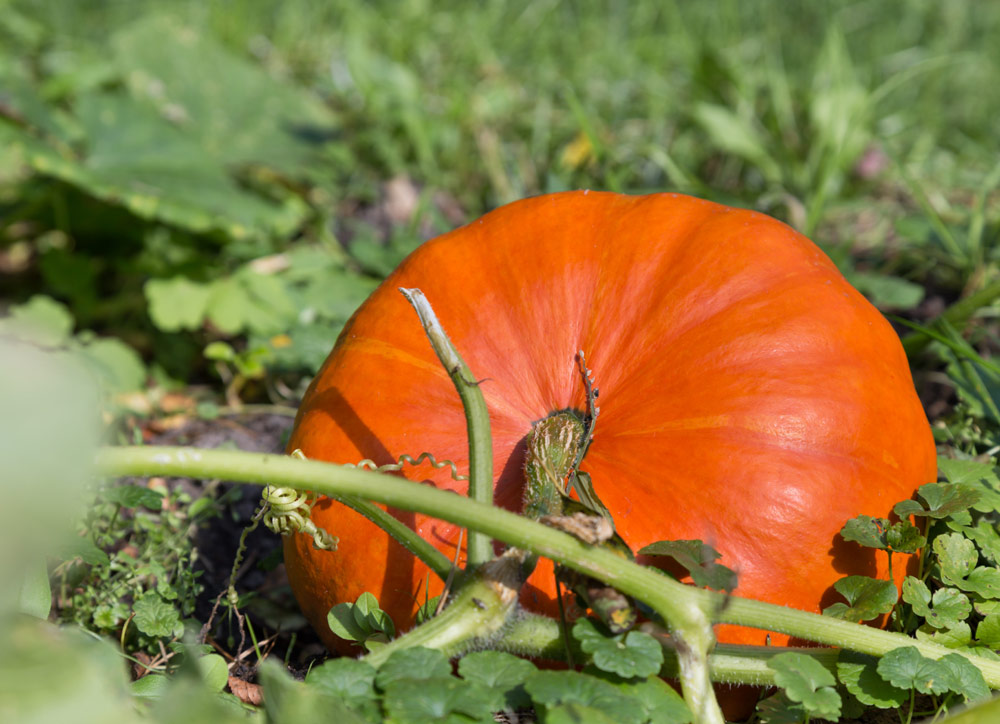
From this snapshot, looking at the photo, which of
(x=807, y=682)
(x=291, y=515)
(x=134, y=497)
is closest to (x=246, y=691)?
(x=291, y=515)

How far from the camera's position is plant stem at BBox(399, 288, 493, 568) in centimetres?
128

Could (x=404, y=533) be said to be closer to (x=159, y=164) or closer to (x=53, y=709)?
(x=53, y=709)

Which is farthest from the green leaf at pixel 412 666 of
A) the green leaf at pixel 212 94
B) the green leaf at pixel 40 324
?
the green leaf at pixel 212 94

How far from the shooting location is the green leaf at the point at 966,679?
123 cm

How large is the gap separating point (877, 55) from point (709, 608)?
170 inches

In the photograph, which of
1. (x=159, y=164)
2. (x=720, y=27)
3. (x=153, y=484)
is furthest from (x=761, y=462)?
(x=720, y=27)

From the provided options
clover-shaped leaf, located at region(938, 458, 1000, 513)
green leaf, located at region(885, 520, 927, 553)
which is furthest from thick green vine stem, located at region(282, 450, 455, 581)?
clover-shaped leaf, located at region(938, 458, 1000, 513)

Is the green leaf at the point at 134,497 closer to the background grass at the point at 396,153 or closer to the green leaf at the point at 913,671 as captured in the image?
the background grass at the point at 396,153

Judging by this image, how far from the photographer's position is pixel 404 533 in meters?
1.31

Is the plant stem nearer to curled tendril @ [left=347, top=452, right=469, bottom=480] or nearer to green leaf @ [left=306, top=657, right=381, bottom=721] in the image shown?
curled tendril @ [left=347, top=452, right=469, bottom=480]

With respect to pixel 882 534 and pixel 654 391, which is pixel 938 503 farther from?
pixel 654 391

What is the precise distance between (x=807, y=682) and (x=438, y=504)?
0.54 meters

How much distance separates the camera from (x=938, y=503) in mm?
1457

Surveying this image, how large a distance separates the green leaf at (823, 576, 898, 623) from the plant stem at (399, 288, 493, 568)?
529 mm
